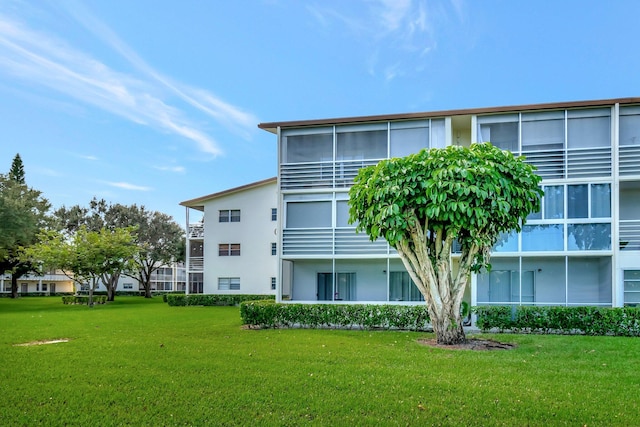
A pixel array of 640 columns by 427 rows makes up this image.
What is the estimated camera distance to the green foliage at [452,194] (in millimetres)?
10734

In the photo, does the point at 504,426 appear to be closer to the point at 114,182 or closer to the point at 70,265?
the point at 114,182

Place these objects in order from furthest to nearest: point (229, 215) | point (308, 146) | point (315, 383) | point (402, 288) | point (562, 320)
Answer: point (229, 215) → point (402, 288) → point (308, 146) → point (562, 320) → point (315, 383)

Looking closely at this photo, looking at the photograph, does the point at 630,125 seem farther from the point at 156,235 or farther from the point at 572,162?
the point at 156,235

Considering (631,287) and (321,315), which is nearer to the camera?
(321,315)

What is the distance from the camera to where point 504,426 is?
5.60m

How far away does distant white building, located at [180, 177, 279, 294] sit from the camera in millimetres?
30719

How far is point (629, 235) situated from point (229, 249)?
861 inches

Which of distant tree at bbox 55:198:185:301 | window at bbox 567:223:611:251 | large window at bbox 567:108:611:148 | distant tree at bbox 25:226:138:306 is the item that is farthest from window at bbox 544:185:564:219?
distant tree at bbox 55:198:185:301

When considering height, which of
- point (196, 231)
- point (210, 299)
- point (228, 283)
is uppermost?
point (196, 231)

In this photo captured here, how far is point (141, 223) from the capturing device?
1772 inches

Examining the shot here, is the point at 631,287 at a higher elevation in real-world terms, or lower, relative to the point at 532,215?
lower

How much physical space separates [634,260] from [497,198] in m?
8.64

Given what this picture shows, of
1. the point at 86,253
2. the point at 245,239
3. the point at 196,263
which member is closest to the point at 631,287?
the point at 245,239

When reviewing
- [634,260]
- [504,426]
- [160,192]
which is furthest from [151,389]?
[160,192]
